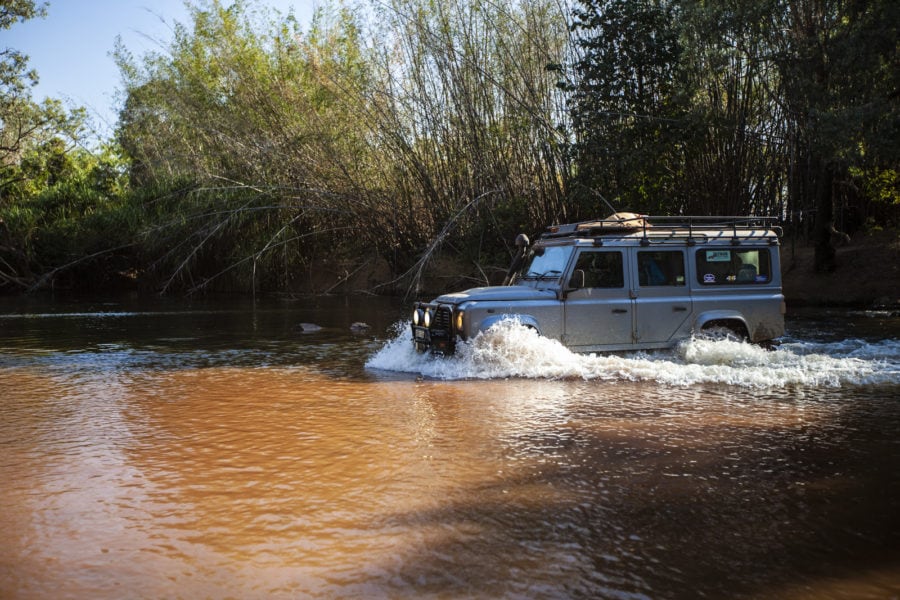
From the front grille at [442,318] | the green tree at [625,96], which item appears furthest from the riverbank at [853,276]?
the front grille at [442,318]

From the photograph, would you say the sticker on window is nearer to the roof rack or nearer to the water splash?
the roof rack

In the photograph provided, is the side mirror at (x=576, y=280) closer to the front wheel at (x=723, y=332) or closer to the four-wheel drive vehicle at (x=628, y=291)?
the four-wheel drive vehicle at (x=628, y=291)

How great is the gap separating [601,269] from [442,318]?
1739mm

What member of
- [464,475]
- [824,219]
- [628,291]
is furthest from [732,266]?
[824,219]

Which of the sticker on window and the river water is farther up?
the sticker on window

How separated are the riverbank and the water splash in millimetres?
6195

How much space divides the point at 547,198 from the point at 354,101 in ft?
14.4

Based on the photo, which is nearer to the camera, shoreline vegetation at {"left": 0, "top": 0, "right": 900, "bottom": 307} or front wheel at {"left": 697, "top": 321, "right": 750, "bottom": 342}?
front wheel at {"left": 697, "top": 321, "right": 750, "bottom": 342}

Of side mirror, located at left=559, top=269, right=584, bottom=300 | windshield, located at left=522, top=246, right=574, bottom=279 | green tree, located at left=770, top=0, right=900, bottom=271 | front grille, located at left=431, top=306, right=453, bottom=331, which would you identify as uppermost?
green tree, located at left=770, top=0, right=900, bottom=271

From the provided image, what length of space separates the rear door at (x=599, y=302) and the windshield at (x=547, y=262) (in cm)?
15

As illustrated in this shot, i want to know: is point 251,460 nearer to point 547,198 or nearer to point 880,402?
point 880,402

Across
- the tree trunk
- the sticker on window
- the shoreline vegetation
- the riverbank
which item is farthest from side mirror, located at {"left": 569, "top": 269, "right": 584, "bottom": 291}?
the riverbank

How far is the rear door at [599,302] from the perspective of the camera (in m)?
8.20

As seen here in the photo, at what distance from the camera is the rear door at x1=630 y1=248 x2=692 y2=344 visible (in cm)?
848
